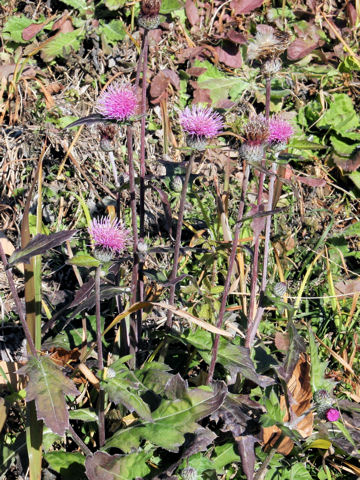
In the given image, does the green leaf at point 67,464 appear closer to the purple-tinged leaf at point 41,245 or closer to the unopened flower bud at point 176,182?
the purple-tinged leaf at point 41,245

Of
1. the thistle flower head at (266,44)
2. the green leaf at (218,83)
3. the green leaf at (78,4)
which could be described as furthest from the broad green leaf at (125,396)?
the green leaf at (78,4)

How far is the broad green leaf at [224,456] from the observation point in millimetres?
2839

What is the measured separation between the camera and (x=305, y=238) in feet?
14.7

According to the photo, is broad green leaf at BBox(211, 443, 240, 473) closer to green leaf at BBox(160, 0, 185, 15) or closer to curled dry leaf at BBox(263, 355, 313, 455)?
curled dry leaf at BBox(263, 355, 313, 455)

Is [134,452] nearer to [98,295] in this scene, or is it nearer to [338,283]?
[98,295]

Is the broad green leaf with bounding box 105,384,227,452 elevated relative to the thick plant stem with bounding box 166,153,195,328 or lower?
lower

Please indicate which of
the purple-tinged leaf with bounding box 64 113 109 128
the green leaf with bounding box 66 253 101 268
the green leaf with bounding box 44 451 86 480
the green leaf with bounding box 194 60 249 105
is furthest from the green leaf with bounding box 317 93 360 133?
the green leaf with bounding box 44 451 86 480

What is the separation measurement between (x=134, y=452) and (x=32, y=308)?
81 centimetres

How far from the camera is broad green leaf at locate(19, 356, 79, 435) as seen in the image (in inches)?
82.4

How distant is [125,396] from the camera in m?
2.40

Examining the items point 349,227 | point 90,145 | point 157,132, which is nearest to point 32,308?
point 90,145

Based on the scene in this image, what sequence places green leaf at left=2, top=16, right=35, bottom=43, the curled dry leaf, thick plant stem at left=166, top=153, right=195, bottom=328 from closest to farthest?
thick plant stem at left=166, top=153, right=195, bottom=328 < the curled dry leaf < green leaf at left=2, top=16, right=35, bottom=43

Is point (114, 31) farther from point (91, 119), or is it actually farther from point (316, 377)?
point (316, 377)

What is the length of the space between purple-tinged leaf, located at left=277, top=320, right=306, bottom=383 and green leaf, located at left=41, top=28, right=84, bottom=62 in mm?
3055
